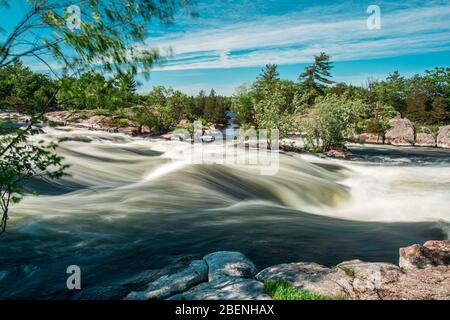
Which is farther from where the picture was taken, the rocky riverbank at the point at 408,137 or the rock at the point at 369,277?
the rocky riverbank at the point at 408,137

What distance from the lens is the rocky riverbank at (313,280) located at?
5344mm

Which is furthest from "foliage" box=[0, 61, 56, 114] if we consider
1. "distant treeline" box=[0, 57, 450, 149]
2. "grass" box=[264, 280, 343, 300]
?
"grass" box=[264, 280, 343, 300]

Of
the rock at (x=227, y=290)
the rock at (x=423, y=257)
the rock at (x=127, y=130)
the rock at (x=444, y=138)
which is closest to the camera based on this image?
the rock at (x=227, y=290)

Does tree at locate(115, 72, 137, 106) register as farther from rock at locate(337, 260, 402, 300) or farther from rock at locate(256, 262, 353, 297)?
rock at locate(337, 260, 402, 300)

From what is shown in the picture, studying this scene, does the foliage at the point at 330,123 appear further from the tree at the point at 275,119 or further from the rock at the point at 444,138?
the rock at the point at 444,138

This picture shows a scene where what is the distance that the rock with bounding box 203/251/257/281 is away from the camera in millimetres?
6012

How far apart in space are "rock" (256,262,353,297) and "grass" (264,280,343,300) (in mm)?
137

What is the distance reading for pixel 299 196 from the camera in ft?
49.7

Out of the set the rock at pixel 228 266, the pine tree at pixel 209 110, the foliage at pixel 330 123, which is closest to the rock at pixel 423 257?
the rock at pixel 228 266

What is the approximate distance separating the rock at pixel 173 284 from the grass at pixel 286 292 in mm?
1084

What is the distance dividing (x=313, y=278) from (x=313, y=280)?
0.08 m

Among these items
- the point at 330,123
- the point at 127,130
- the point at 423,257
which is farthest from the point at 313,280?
the point at 127,130

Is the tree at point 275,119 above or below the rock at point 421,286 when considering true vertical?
above
